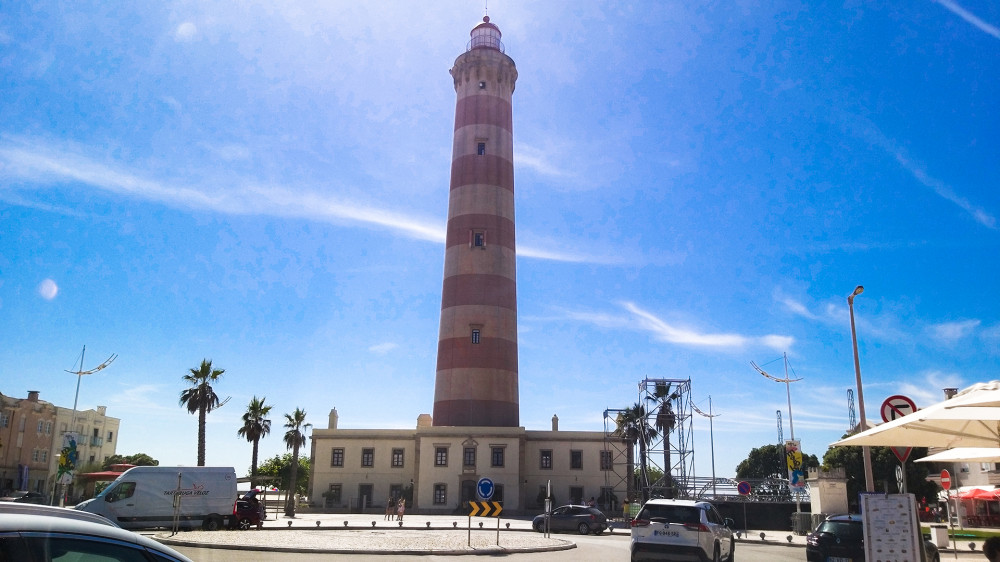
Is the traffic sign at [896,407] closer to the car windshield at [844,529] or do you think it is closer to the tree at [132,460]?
the car windshield at [844,529]

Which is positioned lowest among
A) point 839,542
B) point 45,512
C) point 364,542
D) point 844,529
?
point 364,542

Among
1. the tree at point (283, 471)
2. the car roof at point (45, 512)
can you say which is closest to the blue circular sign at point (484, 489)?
the car roof at point (45, 512)

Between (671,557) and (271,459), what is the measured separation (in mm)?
83636

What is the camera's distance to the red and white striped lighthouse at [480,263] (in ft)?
162

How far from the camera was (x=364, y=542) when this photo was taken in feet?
80.2

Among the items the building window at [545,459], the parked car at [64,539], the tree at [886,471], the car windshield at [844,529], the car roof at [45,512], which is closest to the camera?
the parked car at [64,539]

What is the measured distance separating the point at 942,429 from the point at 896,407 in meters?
3.52

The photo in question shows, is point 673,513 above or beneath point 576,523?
above

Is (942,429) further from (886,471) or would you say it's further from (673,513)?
(886,471)

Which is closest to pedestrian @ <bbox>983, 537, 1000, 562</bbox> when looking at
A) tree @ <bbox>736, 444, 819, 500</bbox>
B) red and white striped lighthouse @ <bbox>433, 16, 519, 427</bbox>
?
red and white striped lighthouse @ <bbox>433, 16, 519, 427</bbox>

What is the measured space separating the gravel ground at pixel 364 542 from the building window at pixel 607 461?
24.0 metres

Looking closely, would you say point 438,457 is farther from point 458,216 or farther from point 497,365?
point 458,216

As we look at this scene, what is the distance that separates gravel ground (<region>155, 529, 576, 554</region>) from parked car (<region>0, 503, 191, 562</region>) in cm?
1834

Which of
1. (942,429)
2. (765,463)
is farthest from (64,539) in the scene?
(765,463)
